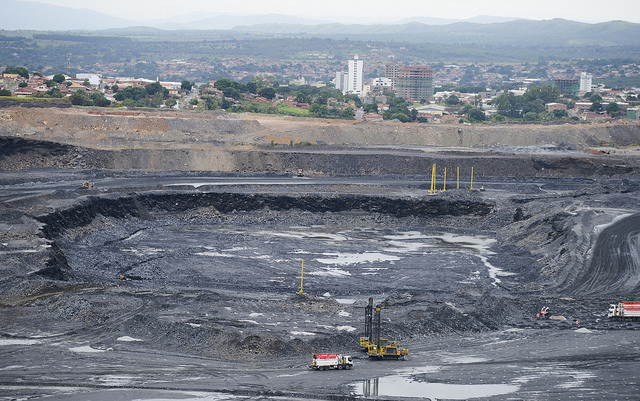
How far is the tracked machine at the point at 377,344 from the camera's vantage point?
26.9 meters

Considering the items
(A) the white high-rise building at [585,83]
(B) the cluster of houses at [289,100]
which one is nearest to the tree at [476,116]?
(B) the cluster of houses at [289,100]

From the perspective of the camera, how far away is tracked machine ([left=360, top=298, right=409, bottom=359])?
26.9 meters

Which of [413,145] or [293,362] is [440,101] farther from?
[293,362]

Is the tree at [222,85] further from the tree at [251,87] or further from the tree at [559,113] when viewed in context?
the tree at [559,113]

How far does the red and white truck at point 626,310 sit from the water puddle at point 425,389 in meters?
8.95

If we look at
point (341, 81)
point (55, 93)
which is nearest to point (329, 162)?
point (55, 93)

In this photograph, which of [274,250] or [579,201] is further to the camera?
[579,201]

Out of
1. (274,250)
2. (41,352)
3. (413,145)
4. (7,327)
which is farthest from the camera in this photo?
(413,145)

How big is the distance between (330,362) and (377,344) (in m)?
2.26

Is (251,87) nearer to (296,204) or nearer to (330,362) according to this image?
(296,204)


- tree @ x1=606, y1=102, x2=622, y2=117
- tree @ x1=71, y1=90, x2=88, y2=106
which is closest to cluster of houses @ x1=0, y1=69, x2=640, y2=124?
tree @ x1=606, y1=102, x2=622, y2=117

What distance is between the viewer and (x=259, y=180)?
59.2 meters

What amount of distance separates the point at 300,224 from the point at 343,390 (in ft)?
90.1

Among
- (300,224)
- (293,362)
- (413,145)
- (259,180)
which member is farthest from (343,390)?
(413,145)
